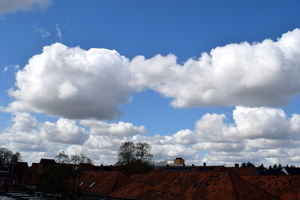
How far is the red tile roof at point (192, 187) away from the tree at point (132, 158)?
3676cm

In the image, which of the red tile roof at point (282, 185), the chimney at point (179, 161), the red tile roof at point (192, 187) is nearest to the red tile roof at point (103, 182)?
the red tile roof at point (192, 187)

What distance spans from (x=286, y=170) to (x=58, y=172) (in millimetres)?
72907

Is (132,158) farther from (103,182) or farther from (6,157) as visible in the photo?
(6,157)

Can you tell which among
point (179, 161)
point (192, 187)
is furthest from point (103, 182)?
point (179, 161)

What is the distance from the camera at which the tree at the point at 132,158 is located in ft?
262

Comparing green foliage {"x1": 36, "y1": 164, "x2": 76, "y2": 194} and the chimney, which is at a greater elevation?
the chimney

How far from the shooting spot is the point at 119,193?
135 feet

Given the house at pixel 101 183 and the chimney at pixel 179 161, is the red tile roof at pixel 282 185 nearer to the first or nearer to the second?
the house at pixel 101 183

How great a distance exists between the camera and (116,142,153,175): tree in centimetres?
7988

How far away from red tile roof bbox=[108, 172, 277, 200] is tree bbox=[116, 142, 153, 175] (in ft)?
121

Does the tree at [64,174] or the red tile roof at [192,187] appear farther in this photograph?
the tree at [64,174]

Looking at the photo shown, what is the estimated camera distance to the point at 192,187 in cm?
3503

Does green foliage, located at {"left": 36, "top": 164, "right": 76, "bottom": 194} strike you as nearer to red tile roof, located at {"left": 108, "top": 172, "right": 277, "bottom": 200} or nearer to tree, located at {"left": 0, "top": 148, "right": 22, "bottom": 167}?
red tile roof, located at {"left": 108, "top": 172, "right": 277, "bottom": 200}

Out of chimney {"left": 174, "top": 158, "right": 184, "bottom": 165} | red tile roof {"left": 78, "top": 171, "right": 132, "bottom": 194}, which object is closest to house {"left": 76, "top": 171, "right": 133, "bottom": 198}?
red tile roof {"left": 78, "top": 171, "right": 132, "bottom": 194}
